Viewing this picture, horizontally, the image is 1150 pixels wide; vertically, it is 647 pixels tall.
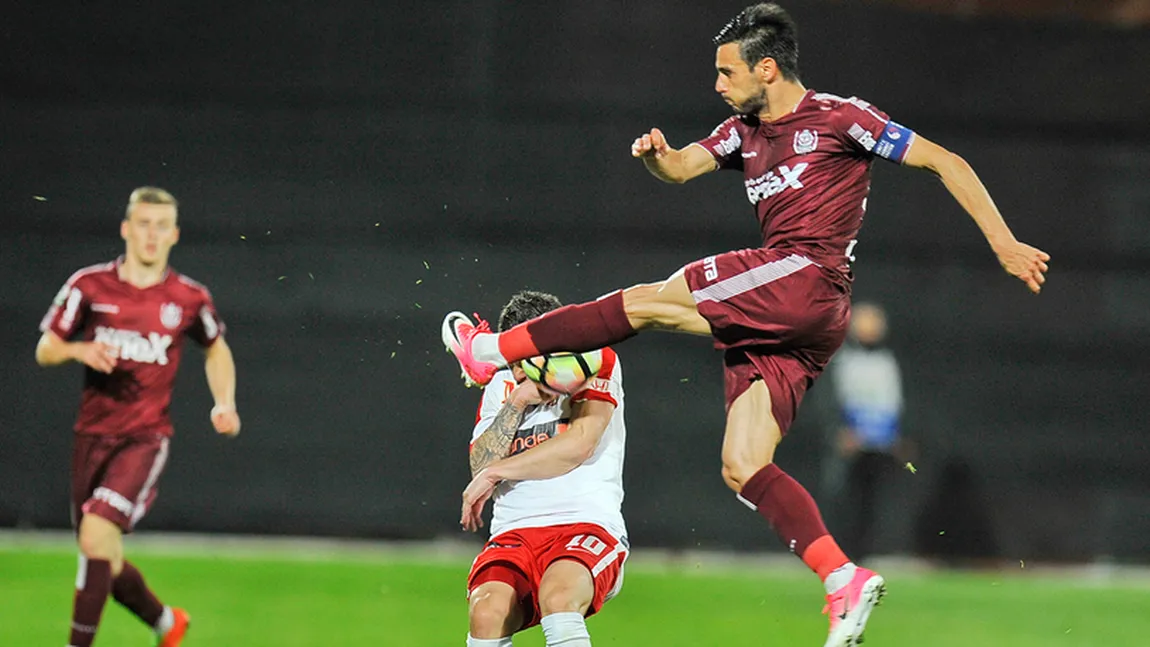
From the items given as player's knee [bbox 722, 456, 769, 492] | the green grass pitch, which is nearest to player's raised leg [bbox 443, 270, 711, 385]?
player's knee [bbox 722, 456, 769, 492]

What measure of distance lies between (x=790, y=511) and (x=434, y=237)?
22.2 ft

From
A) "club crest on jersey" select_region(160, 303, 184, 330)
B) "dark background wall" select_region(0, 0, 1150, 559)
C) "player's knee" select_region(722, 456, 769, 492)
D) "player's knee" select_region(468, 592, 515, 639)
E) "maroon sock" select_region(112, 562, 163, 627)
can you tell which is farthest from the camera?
"dark background wall" select_region(0, 0, 1150, 559)

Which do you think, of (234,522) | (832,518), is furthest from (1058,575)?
(234,522)

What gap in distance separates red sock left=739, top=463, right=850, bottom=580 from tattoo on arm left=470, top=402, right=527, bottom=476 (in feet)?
2.86

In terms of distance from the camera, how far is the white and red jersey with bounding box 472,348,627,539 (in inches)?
209

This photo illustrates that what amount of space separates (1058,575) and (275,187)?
273 inches

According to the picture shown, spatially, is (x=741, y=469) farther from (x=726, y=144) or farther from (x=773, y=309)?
(x=726, y=144)

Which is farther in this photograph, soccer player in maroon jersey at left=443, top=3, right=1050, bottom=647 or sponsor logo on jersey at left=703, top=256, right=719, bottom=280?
sponsor logo on jersey at left=703, top=256, right=719, bottom=280

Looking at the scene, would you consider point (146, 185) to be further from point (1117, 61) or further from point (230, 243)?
point (1117, 61)

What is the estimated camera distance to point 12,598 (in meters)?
8.28

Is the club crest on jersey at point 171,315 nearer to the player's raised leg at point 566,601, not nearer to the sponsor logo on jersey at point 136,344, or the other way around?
the sponsor logo on jersey at point 136,344

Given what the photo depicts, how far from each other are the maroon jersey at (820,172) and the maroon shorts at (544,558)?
1.28 m

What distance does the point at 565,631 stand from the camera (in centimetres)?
485

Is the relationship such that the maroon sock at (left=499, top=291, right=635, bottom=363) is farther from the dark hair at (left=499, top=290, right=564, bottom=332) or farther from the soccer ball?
the dark hair at (left=499, top=290, right=564, bottom=332)
